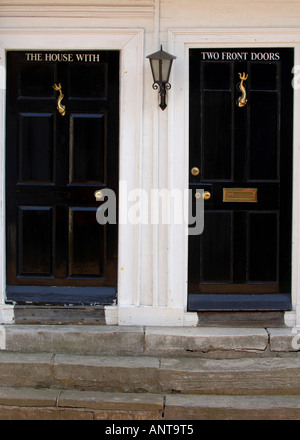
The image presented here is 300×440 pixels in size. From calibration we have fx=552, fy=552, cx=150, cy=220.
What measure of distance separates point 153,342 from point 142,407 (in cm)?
66

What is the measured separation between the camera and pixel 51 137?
520 cm

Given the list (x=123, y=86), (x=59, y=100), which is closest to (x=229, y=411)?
(x=123, y=86)

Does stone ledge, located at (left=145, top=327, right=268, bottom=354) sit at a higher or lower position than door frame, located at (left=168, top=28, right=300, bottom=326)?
lower

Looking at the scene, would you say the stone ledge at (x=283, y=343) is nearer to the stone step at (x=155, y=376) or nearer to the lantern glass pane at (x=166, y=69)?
the stone step at (x=155, y=376)

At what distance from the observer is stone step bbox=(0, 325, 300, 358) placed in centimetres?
485

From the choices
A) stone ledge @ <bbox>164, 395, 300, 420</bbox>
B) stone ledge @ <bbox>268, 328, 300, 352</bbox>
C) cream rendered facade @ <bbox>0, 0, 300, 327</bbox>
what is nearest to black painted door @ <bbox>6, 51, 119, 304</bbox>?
cream rendered facade @ <bbox>0, 0, 300, 327</bbox>

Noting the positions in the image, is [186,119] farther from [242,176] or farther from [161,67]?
[242,176]

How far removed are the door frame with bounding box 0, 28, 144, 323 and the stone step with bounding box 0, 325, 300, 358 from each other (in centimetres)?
37

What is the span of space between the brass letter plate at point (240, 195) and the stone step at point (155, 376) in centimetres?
147

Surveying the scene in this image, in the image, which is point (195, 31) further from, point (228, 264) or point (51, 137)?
point (228, 264)

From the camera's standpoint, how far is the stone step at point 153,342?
15.9 feet

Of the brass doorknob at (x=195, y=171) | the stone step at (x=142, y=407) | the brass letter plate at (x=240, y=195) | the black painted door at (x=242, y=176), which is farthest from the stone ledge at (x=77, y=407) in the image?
the brass doorknob at (x=195, y=171)

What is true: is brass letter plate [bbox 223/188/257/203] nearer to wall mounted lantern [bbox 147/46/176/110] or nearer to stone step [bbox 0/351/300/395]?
wall mounted lantern [bbox 147/46/176/110]

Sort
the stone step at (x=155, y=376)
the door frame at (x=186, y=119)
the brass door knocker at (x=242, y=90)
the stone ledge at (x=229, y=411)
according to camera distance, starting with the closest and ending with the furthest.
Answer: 1. the stone ledge at (x=229, y=411)
2. the stone step at (x=155, y=376)
3. the door frame at (x=186, y=119)
4. the brass door knocker at (x=242, y=90)
